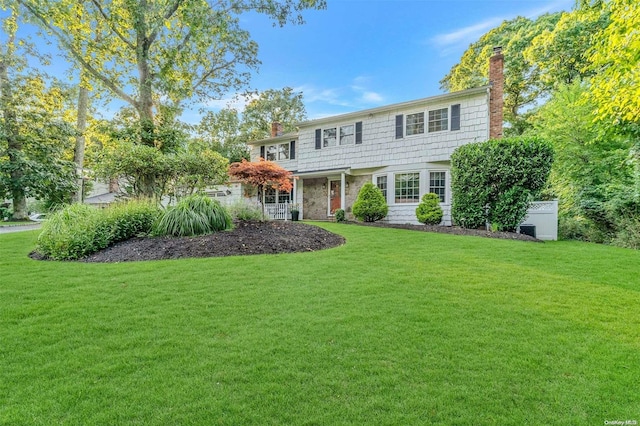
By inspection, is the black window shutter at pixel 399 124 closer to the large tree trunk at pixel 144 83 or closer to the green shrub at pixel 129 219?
the large tree trunk at pixel 144 83

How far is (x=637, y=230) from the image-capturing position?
978 cm

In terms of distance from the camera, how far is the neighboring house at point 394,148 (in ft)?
42.3

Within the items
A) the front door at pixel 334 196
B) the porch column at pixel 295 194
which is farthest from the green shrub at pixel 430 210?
the porch column at pixel 295 194

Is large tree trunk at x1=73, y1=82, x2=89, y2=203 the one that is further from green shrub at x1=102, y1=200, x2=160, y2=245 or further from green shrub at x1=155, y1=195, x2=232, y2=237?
green shrub at x1=155, y1=195, x2=232, y2=237

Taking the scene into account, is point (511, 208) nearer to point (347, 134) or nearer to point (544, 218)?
point (544, 218)

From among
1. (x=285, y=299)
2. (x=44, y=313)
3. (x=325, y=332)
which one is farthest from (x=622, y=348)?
(x=44, y=313)

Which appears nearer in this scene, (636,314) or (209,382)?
(209,382)

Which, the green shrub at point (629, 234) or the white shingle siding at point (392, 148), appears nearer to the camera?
the green shrub at point (629, 234)

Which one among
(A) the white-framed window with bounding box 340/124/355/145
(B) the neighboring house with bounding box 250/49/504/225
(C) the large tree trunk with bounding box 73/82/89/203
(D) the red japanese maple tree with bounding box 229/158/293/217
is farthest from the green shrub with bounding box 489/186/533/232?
(C) the large tree trunk with bounding box 73/82/89/203

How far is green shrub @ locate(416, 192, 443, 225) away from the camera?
12.0 meters

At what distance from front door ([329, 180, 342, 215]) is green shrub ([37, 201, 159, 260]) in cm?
937

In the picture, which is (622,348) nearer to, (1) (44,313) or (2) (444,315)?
(2) (444,315)

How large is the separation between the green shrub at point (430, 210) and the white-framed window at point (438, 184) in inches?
43.7

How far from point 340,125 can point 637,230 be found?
11914mm
